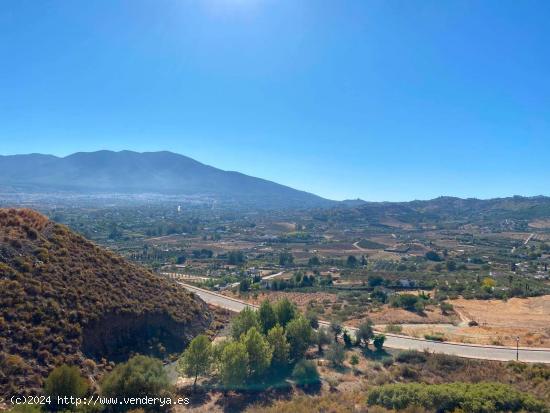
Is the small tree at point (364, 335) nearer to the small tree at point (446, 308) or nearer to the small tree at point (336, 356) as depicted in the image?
the small tree at point (336, 356)

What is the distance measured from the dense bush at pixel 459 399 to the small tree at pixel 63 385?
44.2ft

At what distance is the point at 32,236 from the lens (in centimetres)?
3008

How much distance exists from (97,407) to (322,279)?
164ft

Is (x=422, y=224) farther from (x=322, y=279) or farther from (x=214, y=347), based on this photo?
(x=214, y=347)

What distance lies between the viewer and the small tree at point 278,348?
2552 centimetres

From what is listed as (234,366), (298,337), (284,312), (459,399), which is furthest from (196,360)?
(459,399)

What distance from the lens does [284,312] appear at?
1192 inches

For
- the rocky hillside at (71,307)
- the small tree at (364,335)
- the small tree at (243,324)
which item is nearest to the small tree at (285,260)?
the rocky hillside at (71,307)

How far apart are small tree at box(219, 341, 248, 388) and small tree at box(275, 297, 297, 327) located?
7.31m

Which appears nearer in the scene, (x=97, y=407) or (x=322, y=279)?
(x=97, y=407)

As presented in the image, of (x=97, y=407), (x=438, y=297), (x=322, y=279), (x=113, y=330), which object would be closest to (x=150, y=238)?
(x=322, y=279)

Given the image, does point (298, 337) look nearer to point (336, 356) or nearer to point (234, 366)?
point (336, 356)

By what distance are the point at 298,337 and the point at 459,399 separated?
10.4m

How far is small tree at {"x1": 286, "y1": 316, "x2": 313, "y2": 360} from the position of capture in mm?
27047
